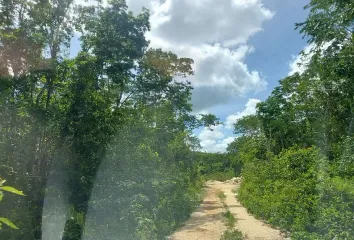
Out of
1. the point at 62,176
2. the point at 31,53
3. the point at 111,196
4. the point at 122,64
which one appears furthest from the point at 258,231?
the point at 31,53

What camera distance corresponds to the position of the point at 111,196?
9148 mm

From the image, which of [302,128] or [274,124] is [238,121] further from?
[302,128]

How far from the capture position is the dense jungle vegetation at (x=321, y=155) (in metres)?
6.83

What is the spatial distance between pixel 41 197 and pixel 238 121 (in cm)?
2456

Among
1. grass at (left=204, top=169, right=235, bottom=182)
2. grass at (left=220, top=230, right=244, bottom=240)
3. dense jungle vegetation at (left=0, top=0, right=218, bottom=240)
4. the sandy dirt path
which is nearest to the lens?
dense jungle vegetation at (left=0, top=0, right=218, bottom=240)

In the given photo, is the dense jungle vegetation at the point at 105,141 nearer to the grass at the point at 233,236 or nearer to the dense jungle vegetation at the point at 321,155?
the dense jungle vegetation at the point at 321,155

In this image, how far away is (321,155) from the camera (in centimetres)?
944

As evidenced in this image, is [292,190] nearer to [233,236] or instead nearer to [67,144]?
[233,236]

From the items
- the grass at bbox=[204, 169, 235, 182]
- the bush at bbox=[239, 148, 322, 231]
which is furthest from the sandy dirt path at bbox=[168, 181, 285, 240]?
the grass at bbox=[204, 169, 235, 182]

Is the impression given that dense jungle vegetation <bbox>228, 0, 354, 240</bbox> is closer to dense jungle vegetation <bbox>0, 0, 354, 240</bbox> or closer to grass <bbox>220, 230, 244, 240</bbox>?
dense jungle vegetation <bbox>0, 0, 354, 240</bbox>

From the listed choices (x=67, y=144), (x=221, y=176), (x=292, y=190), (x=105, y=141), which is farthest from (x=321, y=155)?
(x=221, y=176)

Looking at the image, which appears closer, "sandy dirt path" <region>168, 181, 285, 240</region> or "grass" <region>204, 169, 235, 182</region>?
"sandy dirt path" <region>168, 181, 285, 240</region>

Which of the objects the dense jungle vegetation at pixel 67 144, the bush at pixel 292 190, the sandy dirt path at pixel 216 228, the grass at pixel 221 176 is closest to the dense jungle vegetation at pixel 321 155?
the bush at pixel 292 190

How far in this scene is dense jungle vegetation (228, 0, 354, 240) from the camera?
6828 mm
